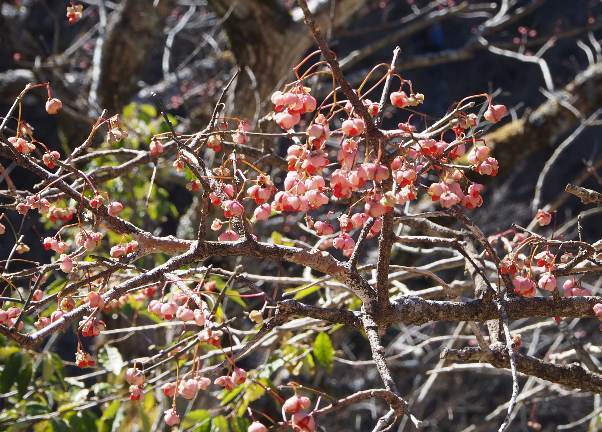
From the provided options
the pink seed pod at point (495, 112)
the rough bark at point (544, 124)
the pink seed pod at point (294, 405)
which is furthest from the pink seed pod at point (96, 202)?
the rough bark at point (544, 124)

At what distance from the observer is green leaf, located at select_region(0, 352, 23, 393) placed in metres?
1.93

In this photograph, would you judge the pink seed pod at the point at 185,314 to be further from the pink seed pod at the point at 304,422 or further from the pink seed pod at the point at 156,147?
the pink seed pod at the point at 156,147

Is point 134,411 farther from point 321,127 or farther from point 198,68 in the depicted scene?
point 198,68

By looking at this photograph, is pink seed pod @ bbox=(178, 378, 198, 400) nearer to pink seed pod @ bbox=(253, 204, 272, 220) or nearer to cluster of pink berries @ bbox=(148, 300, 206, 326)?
cluster of pink berries @ bbox=(148, 300, 206, 326)

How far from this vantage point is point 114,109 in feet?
11.0

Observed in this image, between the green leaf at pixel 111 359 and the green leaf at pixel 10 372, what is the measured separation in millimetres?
226

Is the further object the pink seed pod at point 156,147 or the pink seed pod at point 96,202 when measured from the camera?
the pink seed pod at point 156,147

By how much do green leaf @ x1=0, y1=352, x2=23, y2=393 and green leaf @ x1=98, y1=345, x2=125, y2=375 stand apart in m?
0.23

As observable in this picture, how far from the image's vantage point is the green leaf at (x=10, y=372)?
1.93m

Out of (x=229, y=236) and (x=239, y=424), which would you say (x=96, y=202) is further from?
(x=239, y=424)

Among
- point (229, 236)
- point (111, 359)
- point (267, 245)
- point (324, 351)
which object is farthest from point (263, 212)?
point (111, 359)

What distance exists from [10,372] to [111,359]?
0.84 feet

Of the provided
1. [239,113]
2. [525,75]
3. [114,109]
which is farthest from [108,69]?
[525,75]

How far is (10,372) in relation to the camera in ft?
6.40
